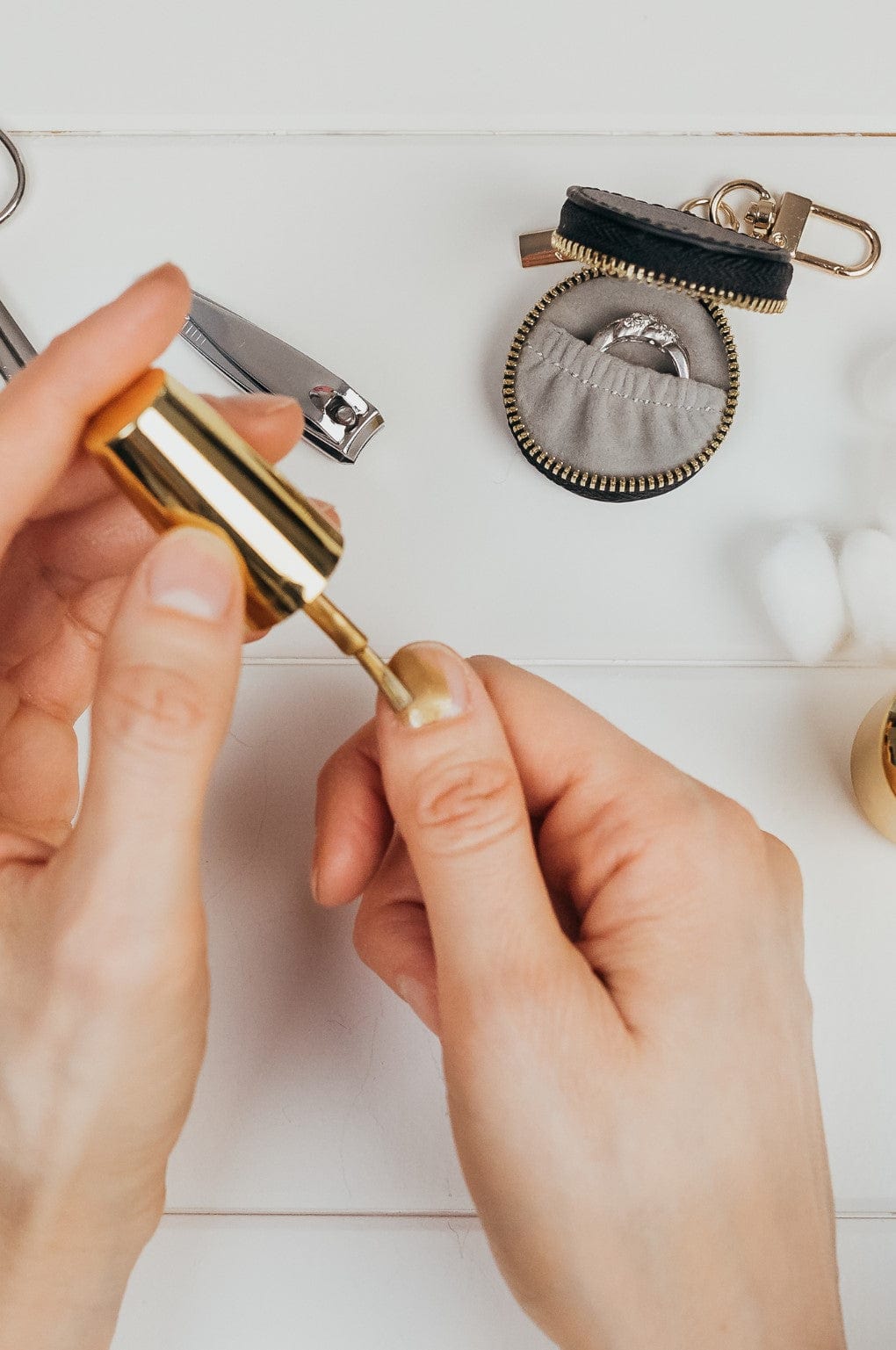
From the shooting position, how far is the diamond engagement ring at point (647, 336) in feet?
1.96

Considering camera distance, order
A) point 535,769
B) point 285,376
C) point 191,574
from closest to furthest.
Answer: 1. point 191,574
2. point 535,769
3. point 285,376

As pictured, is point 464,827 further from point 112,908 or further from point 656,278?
point 656,278

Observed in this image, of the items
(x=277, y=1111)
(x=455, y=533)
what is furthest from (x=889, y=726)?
(x=277, y=1111)

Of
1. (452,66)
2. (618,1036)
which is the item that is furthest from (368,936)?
(452,66)

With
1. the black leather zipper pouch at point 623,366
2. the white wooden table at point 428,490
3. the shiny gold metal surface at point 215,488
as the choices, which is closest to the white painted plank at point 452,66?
the white wooden table at point 428,490

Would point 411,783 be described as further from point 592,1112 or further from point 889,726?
point 889,726

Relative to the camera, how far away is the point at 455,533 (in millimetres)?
603

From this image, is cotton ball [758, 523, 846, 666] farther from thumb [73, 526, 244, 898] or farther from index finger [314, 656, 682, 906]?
thumb [73, 526, 244, 898]

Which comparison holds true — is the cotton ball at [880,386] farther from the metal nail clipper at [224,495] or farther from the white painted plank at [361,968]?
the metal nail clipper at [224,495]

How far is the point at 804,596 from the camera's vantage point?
57cm

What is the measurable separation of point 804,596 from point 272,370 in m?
0.31

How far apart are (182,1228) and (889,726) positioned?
0.43 meters

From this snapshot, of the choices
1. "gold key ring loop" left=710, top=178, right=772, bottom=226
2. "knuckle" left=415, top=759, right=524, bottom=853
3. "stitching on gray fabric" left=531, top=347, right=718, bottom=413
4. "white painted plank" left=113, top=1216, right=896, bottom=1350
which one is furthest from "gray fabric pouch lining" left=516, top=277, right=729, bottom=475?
"white painted plank" left=113, top=1216, right=896, bottom=1350

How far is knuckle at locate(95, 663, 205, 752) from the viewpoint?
1.22ft
